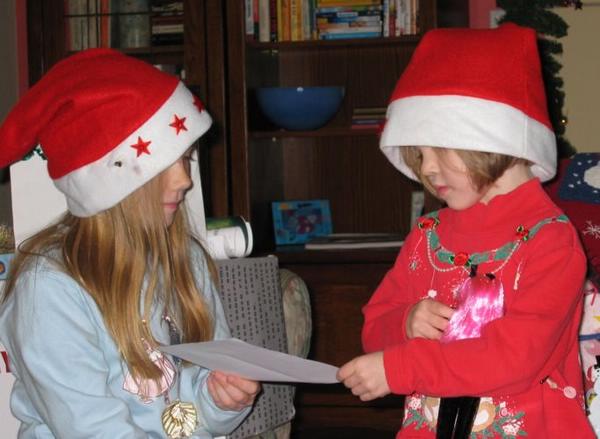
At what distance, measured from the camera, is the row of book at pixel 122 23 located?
2.56 m

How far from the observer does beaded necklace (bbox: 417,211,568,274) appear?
1.30 m

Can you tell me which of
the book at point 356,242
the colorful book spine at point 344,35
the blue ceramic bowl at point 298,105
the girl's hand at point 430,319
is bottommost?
the book at point 356,242

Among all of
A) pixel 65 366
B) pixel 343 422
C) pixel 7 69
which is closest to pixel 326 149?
pixel 343 422

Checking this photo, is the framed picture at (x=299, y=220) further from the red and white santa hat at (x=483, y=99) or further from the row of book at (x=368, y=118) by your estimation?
the red and white santa hat at (x=483, y=99)

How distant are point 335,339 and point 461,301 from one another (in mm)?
1287

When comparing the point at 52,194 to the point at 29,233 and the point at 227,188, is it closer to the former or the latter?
the point at 29,233

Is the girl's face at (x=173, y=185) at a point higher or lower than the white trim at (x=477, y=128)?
lower

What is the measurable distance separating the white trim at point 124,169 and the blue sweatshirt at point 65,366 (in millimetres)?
111

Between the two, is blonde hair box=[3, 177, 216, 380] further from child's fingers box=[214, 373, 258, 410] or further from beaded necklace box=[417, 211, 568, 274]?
beaded necklace box=[417, 211, 568, 274]

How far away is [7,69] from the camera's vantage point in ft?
9.24

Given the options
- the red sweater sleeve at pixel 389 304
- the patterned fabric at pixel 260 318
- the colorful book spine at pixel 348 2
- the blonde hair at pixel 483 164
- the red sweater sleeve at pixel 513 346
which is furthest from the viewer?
the colorful book spine at pixel 348 2

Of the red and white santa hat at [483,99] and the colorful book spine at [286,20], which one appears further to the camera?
the colorful book spine at [286,20]

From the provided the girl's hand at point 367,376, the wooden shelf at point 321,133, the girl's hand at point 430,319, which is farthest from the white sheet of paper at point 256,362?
the wooden shelf at point 321,133

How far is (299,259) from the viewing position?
252cm
